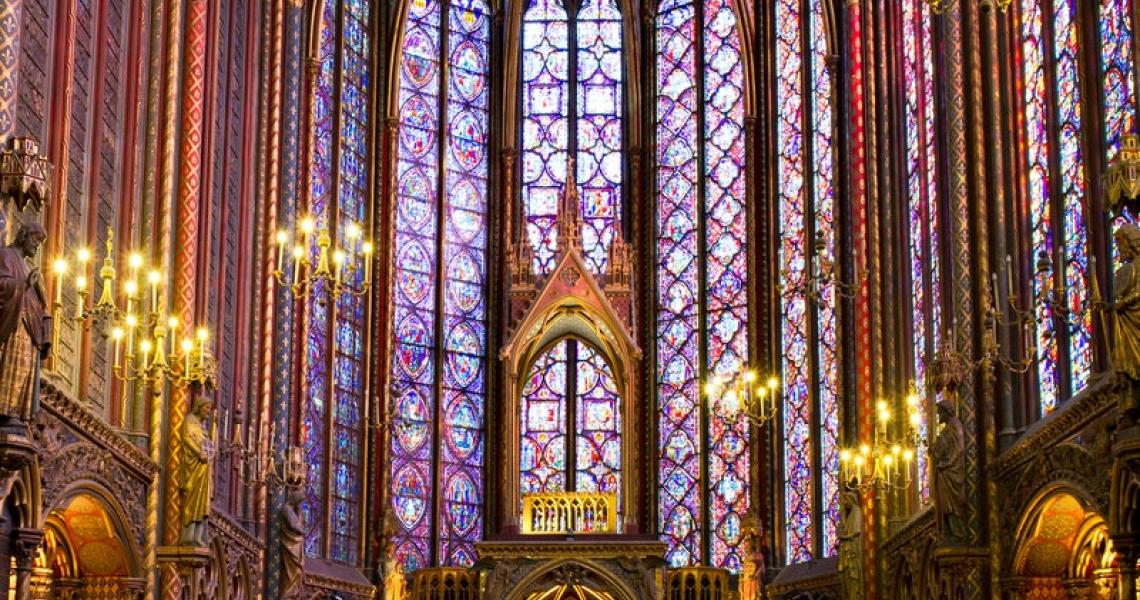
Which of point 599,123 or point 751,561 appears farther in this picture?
point 599,123

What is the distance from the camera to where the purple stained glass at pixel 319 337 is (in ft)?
106

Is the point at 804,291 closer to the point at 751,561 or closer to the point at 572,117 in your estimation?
the point at 751,561

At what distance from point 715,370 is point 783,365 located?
1.74 meters

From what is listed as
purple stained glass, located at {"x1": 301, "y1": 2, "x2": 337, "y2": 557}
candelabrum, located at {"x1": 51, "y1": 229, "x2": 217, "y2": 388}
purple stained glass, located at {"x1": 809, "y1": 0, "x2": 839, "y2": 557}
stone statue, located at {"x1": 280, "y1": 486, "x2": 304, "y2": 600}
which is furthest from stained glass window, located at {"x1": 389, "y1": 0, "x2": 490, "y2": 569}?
candelabrum, located at {"x1": 51, "y1": 229, "x2": 217, "y2": 388}

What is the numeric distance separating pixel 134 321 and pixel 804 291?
1442 centimetres

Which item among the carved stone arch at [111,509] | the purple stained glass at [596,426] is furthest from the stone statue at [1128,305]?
the purple stained glass at [596,426]

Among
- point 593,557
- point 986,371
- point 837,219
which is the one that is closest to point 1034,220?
point 986,371

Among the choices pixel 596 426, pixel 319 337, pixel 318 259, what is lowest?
pixel 596 426

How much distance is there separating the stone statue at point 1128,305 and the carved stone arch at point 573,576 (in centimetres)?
1613

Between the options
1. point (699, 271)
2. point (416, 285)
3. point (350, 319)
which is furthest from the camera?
point (699, 271)

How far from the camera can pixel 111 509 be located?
67.3 feet

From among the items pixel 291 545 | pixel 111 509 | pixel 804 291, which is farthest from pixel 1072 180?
pixel 291 545

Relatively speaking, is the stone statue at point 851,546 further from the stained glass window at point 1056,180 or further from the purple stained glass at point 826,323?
the stained glass window at point 1056,180

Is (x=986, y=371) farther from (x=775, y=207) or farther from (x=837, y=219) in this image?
(x=775, y=207)
